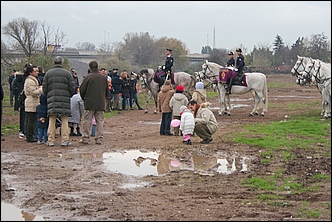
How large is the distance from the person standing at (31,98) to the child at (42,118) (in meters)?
0.20

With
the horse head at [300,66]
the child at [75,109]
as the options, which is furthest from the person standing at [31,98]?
the horse head at [300,66]

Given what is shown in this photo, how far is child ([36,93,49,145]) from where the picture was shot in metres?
13.4

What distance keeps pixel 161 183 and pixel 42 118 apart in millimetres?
5110

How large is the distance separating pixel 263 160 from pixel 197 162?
4.78 ft

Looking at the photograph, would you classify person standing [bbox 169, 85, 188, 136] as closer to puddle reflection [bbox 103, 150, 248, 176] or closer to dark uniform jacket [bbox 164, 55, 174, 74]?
puddle reflection [bbox 103, 150, 248, 176]

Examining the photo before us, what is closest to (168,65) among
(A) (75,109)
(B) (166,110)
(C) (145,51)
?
(B) (166,110)

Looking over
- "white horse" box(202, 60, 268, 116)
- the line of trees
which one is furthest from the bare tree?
"white horse" box(202, 60, 268, 116)

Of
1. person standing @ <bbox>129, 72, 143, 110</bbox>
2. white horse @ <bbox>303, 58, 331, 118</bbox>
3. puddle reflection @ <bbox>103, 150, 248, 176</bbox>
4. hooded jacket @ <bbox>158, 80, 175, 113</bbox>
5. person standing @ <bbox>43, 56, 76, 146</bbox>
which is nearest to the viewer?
puddle reflection @ <bbox>103, 150, 248, 176</bbox>

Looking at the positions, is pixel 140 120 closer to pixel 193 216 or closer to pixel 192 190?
pixel 192 190

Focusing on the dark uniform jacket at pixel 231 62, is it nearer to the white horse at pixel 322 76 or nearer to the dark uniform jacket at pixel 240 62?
the dark uniform jacket at pixel 240 62

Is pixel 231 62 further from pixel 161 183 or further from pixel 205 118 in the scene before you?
pixel 161 183

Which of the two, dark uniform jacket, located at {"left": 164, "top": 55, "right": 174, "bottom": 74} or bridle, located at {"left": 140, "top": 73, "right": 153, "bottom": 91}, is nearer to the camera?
dark uniform jacket, located at {"left": 164, "top": 55, "right": 174, "bottom": 74}

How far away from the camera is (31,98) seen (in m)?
13.6

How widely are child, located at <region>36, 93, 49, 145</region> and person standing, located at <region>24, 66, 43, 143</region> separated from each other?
197 mm
